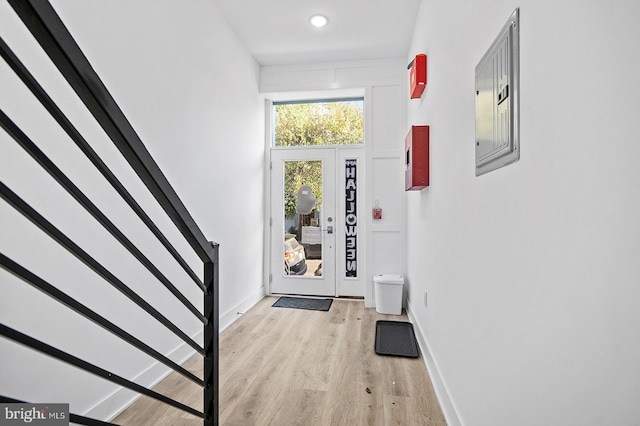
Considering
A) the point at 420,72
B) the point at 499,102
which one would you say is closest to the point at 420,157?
the point at 420,72

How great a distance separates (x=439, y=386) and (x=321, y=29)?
334 cm

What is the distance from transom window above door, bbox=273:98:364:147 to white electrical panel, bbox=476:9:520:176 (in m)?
3.17

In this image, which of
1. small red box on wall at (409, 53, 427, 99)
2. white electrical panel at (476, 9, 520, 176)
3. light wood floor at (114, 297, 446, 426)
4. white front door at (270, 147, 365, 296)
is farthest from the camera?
white front door at (270, 147, 365, 296)

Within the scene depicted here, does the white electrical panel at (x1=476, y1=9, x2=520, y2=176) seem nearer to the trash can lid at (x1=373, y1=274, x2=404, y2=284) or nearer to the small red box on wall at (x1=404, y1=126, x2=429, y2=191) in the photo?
the small red box on wall at (x1=404, y1=126, x2=429, y2=191)

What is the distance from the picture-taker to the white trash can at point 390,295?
3.76 m

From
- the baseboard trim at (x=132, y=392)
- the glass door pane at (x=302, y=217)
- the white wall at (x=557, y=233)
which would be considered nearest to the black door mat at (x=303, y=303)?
the glass door pane at (x=302, y=217)

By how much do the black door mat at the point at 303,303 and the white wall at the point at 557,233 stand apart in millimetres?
2443

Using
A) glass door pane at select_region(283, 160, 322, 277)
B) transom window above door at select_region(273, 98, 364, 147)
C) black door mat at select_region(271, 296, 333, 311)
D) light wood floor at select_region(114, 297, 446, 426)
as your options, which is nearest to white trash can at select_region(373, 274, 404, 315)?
A: light wood floor at select_region(114, 297, 446, 426)

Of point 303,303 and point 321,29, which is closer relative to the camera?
point 321,29

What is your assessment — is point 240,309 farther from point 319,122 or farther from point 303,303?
point 319,122

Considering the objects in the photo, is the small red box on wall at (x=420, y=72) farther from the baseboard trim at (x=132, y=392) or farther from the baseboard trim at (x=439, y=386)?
the baseboard trim at (x=132, y=392)

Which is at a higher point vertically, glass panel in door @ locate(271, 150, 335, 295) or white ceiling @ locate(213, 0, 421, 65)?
white ceiling @ locate(213, 0, 421, 65)

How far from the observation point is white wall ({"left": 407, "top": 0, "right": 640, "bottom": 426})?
2.02ft

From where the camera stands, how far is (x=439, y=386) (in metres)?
2.07
